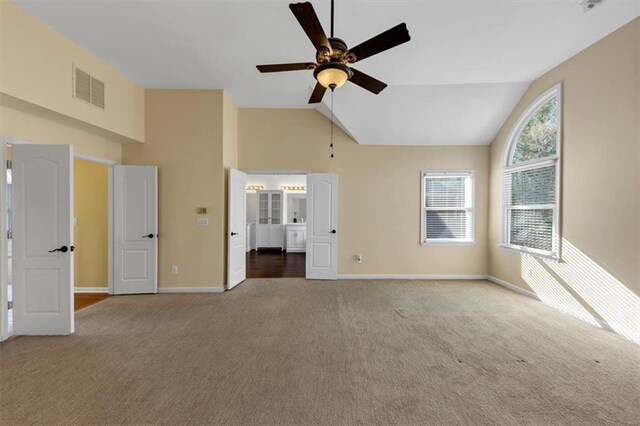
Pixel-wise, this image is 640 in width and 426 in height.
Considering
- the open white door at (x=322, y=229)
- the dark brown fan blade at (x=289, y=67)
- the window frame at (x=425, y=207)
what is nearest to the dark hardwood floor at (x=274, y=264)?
the open white door at (x=322, y=229)

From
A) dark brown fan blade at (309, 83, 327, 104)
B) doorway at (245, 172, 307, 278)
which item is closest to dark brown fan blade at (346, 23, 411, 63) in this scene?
dark brown fan blade at (309, 83, 327, 104)

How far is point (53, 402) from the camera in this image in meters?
2.06

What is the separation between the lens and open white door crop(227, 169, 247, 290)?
492cm

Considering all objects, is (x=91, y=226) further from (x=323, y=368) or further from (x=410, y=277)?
(x=410, y=277)

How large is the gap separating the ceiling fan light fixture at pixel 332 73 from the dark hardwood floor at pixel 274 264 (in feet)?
14.4

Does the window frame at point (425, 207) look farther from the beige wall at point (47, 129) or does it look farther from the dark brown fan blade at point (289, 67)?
the beige wall at point (47, 129)

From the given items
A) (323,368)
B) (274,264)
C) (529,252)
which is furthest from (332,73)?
(274,264)

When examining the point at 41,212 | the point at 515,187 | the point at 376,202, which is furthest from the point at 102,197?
the point at 515,187

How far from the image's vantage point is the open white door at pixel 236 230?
16.1ft

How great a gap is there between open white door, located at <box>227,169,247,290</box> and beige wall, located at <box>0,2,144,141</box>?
72.0 inches

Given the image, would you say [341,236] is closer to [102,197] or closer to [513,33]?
[513,33]

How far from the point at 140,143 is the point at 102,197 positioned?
3.77 feet

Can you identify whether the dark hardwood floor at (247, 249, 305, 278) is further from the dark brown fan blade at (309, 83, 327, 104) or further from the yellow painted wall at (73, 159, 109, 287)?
the dark brown fan blade at (309, 83, 327, 104)

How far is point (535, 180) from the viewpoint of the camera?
4.52 m
